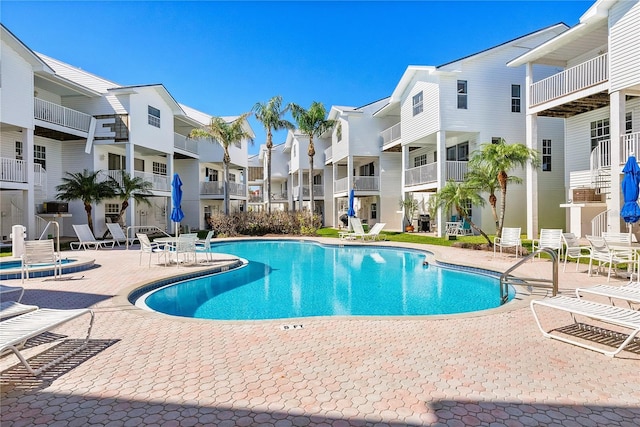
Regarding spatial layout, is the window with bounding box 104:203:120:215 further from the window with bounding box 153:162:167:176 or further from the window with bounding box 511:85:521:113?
the window with bounding box 511:85:521:113

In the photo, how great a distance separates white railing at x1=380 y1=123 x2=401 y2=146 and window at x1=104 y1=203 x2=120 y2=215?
18820mm

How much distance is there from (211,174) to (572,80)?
27028 mm

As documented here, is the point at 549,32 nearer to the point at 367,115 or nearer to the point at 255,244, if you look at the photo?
the point at 367,115

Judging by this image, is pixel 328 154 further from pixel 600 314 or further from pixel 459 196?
pixel 600 314

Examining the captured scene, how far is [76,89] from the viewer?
66.6 feet

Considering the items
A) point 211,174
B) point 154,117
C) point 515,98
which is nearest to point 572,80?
point 515,98

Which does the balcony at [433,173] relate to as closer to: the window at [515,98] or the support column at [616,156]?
the window at [515,98]

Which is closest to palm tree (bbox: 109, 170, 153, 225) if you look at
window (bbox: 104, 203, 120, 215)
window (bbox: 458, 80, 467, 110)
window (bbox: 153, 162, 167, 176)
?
window (bbox: 104, 203, 120, 215)

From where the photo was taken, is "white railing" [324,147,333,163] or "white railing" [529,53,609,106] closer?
"white railing" [529,53,609,106]

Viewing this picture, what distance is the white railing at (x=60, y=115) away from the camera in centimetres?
1797

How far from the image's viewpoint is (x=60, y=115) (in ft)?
62.8

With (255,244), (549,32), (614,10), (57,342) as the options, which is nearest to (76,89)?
(255,244)

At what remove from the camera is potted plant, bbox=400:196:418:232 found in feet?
80.8

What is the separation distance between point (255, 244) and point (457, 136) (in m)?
13.7
